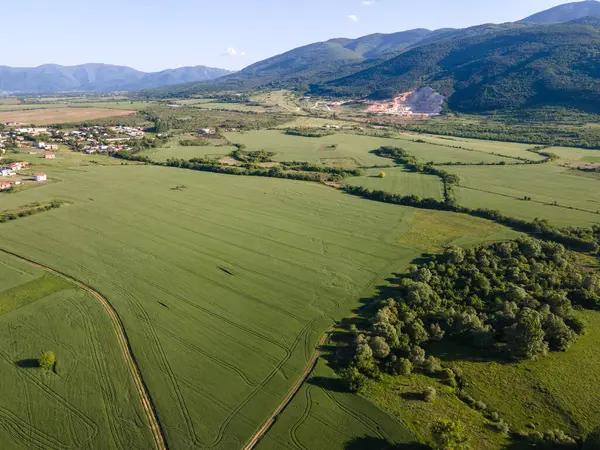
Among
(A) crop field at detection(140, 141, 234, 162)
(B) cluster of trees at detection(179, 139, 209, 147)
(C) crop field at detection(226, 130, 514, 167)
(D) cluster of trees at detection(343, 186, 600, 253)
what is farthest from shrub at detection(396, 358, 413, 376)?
(B) cluster of trees at detection(179, 139, 209, 147)

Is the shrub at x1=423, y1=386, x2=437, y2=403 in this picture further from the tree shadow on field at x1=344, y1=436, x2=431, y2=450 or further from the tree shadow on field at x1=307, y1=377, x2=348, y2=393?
Result: the tree shadow on field at x1=307, y1=377, x2=348, y2=393

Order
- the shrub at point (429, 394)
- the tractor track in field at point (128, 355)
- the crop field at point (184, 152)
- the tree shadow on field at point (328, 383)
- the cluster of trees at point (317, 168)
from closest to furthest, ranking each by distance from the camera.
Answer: the tractor track in field at point (128, 355), the shrub at point (429, 394), the tree shadow on field at point (328, 383), the cluster of trees at point (317, 168), the crop field at point (184, 152)

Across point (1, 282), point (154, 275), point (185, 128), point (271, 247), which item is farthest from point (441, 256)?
point (185, 128)

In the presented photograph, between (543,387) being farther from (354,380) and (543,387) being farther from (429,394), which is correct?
(354,380)

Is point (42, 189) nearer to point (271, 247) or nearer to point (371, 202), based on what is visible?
point (271, 247)

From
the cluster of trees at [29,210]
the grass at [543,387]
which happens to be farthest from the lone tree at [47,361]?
the cluster of trees at [29,210]

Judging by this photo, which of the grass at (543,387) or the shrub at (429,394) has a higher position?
the shrub at (429,394)

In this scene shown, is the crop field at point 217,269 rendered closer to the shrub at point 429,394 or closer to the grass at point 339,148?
the shrub at point 429,394

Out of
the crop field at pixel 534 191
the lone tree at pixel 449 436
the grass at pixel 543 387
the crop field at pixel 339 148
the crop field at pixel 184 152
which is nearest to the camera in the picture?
the lone tree at pixel 449 436
